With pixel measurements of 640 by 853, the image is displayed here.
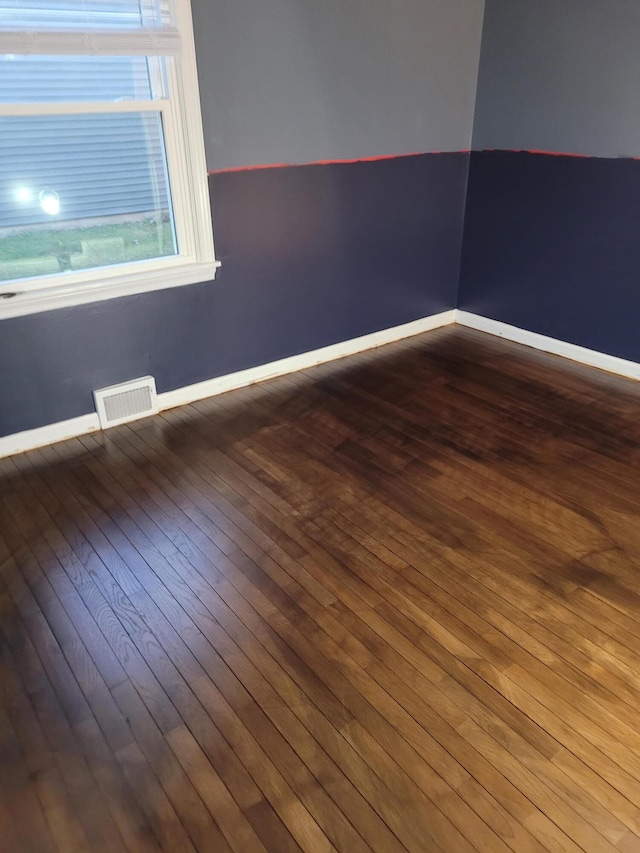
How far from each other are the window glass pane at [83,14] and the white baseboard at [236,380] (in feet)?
5.42

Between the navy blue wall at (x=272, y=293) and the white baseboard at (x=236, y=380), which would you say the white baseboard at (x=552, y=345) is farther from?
the navy blue wall at (x=272, y=293)

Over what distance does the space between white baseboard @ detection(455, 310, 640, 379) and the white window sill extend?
2.00m

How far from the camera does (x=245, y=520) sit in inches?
100

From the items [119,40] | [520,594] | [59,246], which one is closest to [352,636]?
[520,594]

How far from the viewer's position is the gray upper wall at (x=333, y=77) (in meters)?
3.01

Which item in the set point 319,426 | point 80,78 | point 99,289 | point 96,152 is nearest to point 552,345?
point 319,426

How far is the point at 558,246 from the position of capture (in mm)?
3854

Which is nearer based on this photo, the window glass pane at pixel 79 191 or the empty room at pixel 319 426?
the empty room at pixel 319 426

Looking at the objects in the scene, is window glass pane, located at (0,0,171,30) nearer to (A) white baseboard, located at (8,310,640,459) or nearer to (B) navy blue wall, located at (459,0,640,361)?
(A) white baseboard, located at (8,310,640,459)

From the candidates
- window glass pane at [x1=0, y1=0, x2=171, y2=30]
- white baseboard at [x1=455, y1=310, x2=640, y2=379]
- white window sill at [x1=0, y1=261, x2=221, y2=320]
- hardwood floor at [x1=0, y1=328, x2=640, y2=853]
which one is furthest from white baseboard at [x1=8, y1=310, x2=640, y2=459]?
window glass pane at [x1=0, y1=0, x2=171, y2=30]

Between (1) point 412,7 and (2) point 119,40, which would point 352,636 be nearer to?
(2) point 119,40

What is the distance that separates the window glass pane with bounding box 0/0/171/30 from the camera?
2.46m

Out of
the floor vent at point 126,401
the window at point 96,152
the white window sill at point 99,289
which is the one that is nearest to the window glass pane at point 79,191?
the window at point 96,152

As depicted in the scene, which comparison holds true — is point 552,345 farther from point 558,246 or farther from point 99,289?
point 99,289
